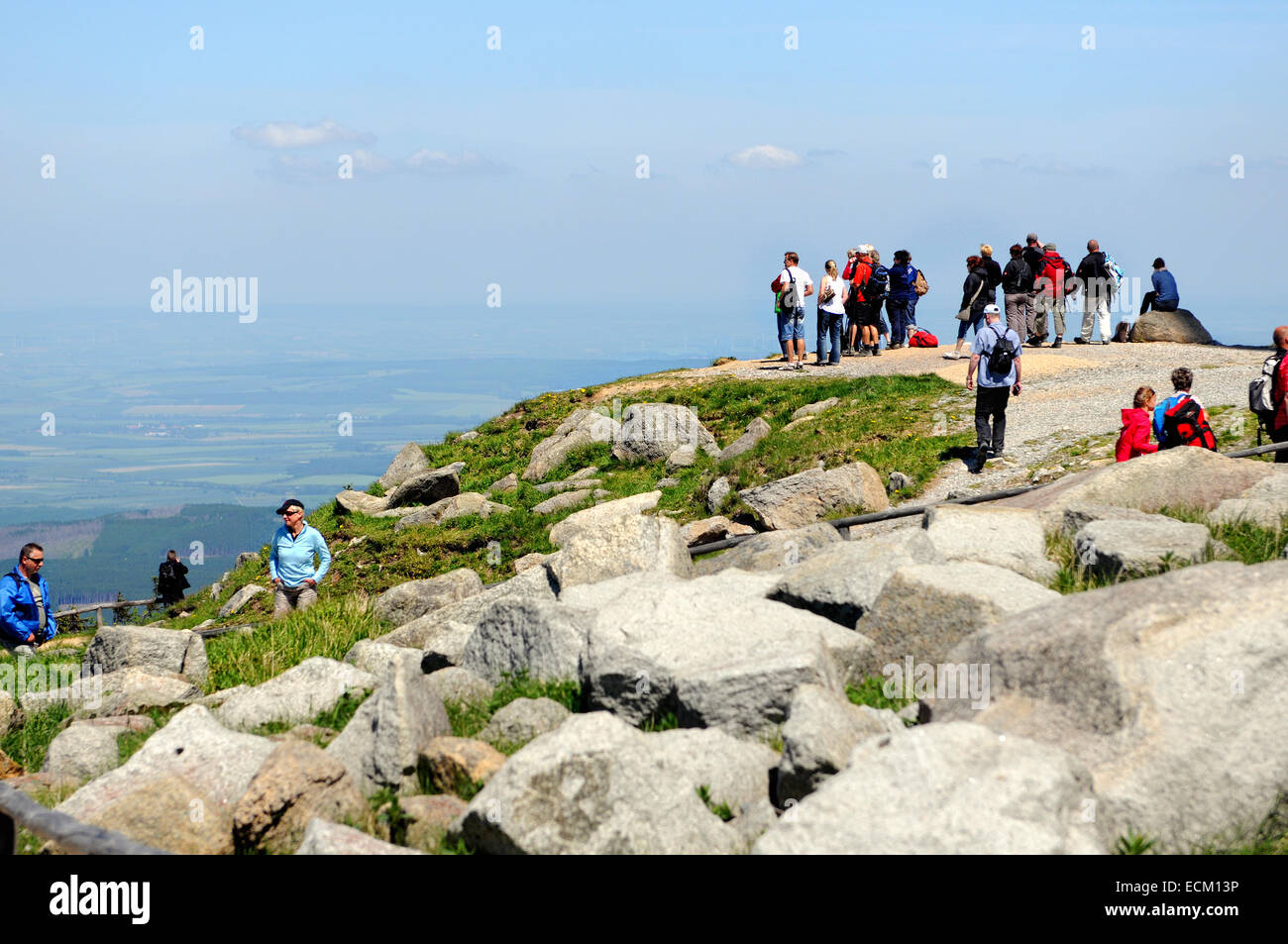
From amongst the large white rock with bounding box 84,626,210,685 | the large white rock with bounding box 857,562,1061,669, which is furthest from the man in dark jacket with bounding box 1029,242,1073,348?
the large white rock with bounding box 84,626,210,685

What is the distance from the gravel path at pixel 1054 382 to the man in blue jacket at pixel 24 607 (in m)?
12.6

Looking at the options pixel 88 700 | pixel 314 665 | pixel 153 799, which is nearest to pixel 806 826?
pixel 153 799

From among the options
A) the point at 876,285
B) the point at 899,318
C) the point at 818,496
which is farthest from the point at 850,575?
the point at 899,318

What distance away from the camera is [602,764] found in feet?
23.3

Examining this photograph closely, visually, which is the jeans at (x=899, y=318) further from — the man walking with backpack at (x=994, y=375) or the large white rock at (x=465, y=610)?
the large white rock at (x=465, y=610)

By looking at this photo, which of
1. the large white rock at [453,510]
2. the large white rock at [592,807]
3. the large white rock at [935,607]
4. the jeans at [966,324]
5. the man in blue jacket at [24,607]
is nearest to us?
the large white rock at [592,807]

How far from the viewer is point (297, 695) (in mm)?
11117

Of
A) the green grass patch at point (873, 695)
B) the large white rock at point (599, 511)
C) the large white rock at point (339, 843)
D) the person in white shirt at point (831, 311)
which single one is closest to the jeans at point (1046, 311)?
the person in white shirt at point (831, 311)

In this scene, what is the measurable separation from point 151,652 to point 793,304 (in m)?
18.2

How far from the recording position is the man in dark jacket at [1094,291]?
28656mm

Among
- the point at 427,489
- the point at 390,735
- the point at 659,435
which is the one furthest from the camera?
the point at 427,489

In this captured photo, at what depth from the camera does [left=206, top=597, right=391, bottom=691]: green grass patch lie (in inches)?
527

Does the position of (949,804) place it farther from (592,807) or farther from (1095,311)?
(1095,311)
